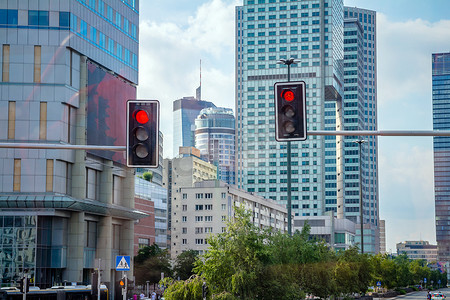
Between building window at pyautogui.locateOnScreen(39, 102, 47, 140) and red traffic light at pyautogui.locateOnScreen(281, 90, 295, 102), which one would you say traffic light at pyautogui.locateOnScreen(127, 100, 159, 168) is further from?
building window at pyautogui.locateOnScreen(39, 102, 47, 140)

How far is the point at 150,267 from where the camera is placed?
12288 cm

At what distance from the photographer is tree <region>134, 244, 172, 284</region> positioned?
122062mm

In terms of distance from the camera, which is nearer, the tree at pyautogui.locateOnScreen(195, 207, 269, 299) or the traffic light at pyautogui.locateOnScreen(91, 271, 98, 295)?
the traffic light at pyautogui.locateOnScreen(91, 271, 98, 295)

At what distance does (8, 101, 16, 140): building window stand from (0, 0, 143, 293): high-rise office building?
0.34 ft

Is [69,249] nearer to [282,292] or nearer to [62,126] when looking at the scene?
[62,126]

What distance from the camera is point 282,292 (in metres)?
40.2

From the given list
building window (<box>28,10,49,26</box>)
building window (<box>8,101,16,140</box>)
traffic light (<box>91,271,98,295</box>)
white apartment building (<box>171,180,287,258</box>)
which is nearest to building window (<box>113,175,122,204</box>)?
building window (<box>8,101,16,140</box>)

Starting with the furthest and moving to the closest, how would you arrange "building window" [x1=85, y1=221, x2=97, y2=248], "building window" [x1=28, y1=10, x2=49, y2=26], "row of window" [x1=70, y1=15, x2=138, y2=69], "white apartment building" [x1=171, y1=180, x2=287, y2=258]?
1. "white apartment building" [x1=171, y1=180, x2=287, y2=258]
2. "building window" [x1=85, y1=221, x2=97, y2=248]
3. "row of window" [x1=70, y1=15, x2=138, y2=69]
4. "building window" [x1=28, y1=10, x2=49, y2=26]

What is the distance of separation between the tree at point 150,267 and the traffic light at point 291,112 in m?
109

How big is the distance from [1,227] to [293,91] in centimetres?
6443

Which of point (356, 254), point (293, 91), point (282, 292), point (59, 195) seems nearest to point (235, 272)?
point (282, 292)

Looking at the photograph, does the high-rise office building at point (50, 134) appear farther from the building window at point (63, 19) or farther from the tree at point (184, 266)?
the tree at point (184, 266)

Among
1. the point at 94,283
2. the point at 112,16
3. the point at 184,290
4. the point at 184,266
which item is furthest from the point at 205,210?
the point at 94,283

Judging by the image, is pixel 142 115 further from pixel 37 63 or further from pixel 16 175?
pixel 37 63
